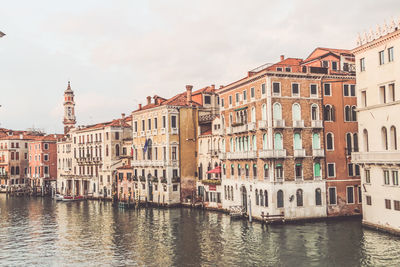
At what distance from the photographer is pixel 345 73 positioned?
1390 inches

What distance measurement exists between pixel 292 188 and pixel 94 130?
3656 cm

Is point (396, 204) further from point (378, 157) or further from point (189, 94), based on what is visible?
point (189, 94)

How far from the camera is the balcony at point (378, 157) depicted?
25369 millimetres

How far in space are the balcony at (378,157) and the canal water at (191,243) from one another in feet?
14.5

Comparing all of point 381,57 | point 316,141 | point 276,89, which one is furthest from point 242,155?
point 381,57

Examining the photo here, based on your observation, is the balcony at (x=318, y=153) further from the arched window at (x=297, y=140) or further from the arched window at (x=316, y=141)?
the arched window at (x=297, y=140)

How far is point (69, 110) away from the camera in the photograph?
79.9 m

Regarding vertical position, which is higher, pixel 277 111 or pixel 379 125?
pixel 277 111

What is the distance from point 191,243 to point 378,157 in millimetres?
12690

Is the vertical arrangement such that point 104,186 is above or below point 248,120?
below

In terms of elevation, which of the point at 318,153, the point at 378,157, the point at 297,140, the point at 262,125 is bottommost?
the point at 378,157

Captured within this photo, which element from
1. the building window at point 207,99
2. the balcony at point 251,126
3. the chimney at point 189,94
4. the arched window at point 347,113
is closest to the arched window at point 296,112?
the balcony at point 251,126

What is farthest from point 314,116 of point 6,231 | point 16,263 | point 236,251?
point 6,231

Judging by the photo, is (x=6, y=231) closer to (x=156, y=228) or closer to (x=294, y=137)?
(x=156, y=228)
